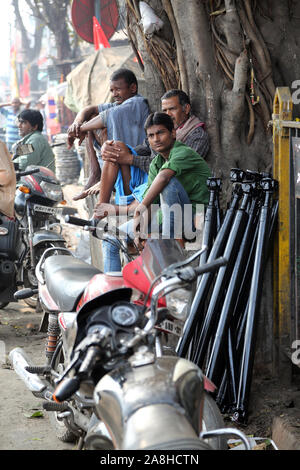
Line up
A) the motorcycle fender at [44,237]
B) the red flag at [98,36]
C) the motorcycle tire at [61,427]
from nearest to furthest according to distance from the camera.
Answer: the motorcycle tire at [61,427] < the motorcycle fender at [44,237] < the red flag at [98,36]

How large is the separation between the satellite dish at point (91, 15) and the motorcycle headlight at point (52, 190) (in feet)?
17.6

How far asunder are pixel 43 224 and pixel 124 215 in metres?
2.40

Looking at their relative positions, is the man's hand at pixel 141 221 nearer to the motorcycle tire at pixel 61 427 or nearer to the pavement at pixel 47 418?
the motorcycle tire at pixel 61 427

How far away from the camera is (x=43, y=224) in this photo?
7.56 metres

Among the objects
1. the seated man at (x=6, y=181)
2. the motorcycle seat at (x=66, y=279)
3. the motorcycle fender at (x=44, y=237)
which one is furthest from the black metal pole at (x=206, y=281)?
the motorcycle fender at (x=44, y=237)

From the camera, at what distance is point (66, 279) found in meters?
3.76

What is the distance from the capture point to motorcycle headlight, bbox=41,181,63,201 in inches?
290

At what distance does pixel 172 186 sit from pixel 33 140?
4.05 meters

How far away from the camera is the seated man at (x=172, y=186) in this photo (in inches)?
181

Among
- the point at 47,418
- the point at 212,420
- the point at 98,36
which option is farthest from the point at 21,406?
the point at 98,36

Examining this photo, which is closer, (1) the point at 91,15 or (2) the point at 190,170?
(2) the point at 190,170

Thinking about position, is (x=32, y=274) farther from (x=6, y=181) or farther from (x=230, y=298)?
(x=230, y=298)

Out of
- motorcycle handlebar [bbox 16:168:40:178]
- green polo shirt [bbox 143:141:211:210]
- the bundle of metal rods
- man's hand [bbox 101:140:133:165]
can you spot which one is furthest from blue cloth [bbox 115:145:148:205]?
motorcycle handlebar [bbox 16:168:40:178]
